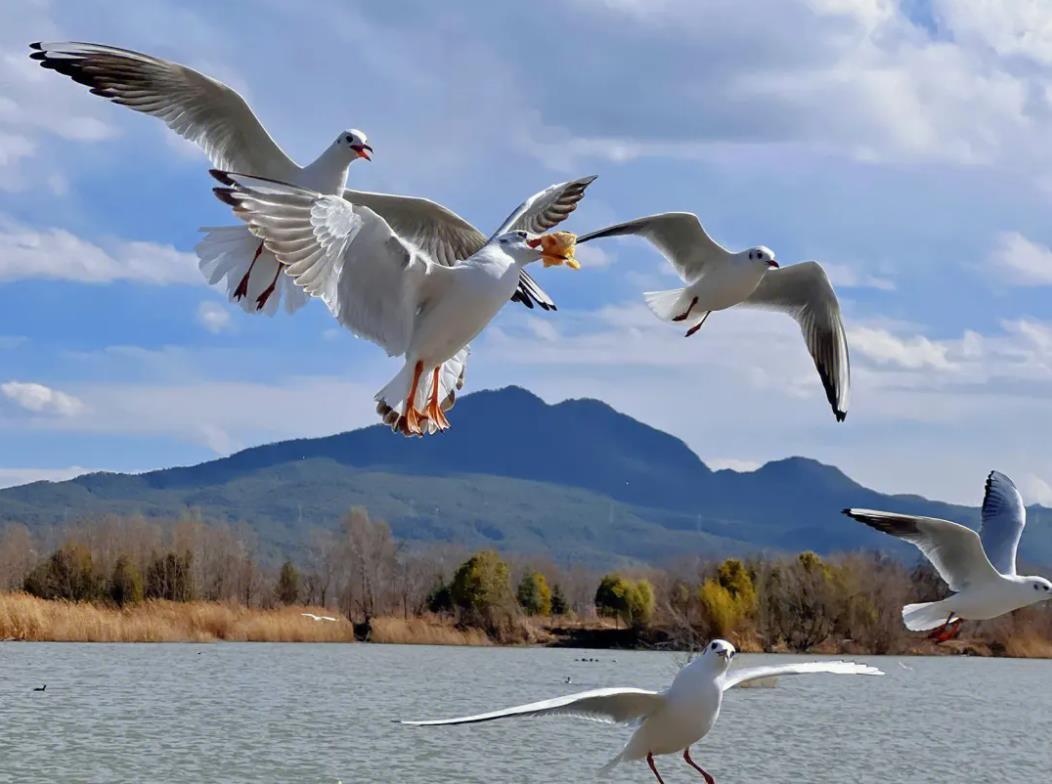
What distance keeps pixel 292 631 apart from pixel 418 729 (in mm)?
30207

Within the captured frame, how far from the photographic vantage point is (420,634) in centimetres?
6341

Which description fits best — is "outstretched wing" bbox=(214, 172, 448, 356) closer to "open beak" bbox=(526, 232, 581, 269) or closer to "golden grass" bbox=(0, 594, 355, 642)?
"open beak" bbox=(526, 232, 581, 269)

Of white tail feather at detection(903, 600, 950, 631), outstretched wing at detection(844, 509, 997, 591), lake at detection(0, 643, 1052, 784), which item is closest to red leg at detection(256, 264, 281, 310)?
outstretched wing at detection(844, 509, 997, 591)

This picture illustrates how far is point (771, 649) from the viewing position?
59156 mm

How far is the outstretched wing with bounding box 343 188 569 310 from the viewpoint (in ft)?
36.0

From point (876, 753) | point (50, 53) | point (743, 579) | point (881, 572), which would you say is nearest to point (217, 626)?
point (743, 579)

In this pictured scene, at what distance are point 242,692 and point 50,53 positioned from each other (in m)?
25.4

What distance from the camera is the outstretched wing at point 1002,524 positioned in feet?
50.7

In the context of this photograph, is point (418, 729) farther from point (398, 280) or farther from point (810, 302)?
point (398, 280)

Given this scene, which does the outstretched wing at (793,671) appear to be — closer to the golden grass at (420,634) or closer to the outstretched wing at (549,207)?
the outstretched wing at (549,207)

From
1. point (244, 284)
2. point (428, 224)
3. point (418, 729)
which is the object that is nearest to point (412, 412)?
point (244, 284)

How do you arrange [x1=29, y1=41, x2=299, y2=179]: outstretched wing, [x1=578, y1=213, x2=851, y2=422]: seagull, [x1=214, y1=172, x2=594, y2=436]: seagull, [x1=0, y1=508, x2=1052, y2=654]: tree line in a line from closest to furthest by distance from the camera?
[x1=214, y1=172, x2=594, y2=436]: seagull → [x1=29, y1=41, x2=299, y2=179]: outstretched wing → [x1=578, y1=213, x2=851, y2=422]: seagull → [x1=0, y1=508, x2=1052, y2=654]: tree line

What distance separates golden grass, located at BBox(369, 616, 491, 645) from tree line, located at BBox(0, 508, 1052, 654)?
723 mm

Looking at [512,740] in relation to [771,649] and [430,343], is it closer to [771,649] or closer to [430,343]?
[430,343]
